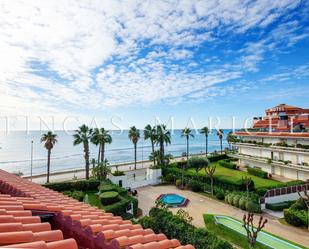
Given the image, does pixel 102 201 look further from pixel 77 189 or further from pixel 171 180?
pixel 171 180

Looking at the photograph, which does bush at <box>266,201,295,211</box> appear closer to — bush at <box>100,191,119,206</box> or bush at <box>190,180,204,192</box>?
bush at <box>190,180,204,192</box>

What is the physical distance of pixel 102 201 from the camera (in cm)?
2988

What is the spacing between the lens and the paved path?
2305 cm

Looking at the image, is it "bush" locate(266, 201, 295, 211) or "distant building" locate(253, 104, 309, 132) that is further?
"distant building" locate(253, 104, 309, 132)

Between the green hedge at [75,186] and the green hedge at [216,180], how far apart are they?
12.8m

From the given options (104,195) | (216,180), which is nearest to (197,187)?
(216,180)

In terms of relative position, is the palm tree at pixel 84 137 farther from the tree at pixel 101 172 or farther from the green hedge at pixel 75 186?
the green hedge at pixel 75 186

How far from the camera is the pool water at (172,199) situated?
31656 millimetres

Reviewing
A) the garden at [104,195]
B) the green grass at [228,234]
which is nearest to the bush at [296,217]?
the green grass at [228,234]

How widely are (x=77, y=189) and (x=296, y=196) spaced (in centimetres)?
2956

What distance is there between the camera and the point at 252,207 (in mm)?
28672

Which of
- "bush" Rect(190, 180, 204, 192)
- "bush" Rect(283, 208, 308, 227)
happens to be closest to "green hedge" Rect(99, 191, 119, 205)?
"bush" Rect(190, 180, 204, 192)

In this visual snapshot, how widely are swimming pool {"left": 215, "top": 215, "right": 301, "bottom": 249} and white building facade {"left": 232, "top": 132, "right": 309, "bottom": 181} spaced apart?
18.3 metres

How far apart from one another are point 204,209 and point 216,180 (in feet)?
30.7
